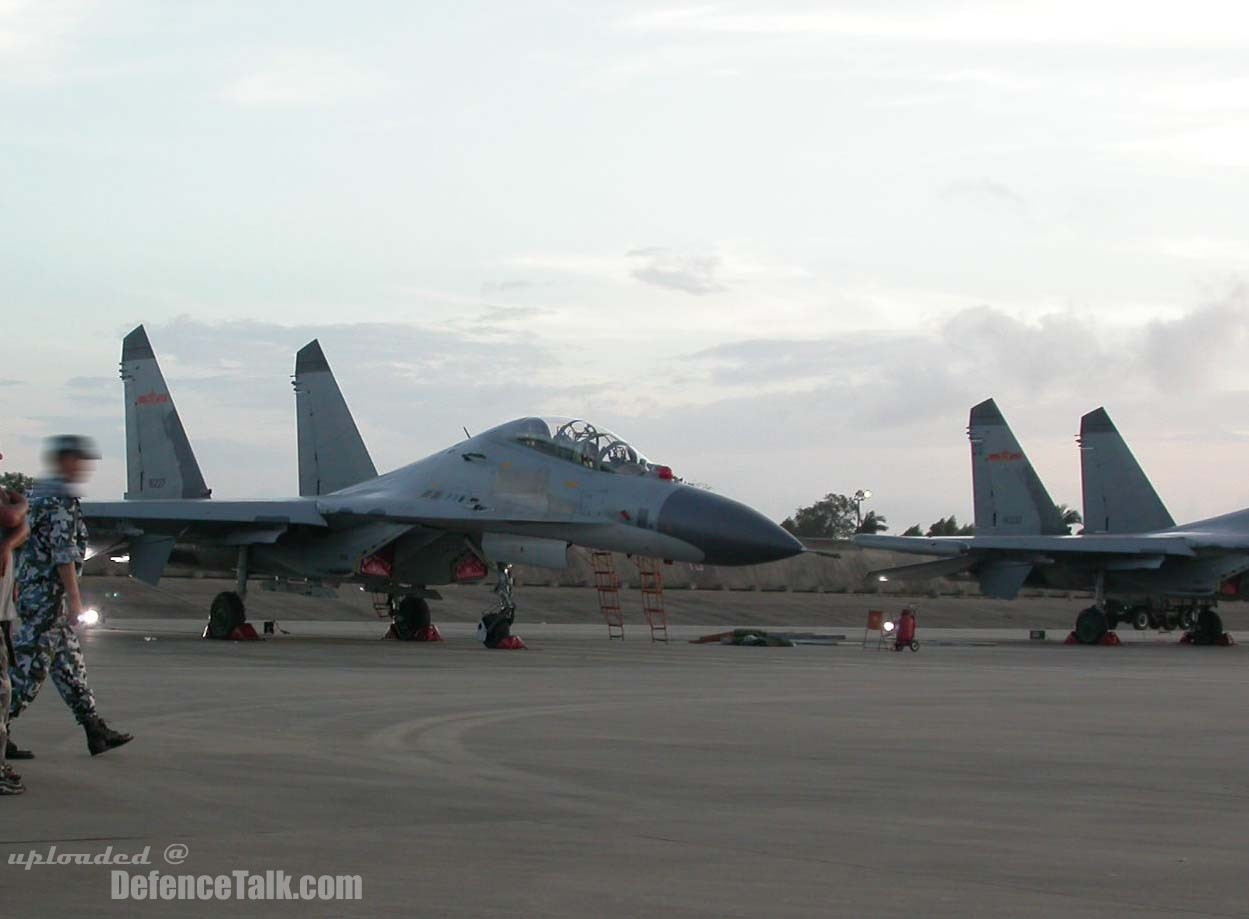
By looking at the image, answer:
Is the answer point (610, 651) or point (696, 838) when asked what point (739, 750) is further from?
point (610, 651)

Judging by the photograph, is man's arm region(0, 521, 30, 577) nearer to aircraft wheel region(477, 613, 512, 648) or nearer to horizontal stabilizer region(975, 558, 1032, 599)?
aircraft wheel region(477, 613, 512, 648)

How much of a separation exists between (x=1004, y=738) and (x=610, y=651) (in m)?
12.5

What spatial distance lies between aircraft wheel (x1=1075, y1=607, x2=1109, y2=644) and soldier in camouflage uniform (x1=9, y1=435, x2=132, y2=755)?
25.6m

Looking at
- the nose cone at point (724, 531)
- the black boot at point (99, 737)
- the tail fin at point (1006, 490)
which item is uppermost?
the tail fin at point (1006, 490)

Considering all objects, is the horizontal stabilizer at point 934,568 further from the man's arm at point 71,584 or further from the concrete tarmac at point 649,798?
the man's arm at point 71,584

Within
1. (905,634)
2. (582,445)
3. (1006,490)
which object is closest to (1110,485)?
(1006,490)

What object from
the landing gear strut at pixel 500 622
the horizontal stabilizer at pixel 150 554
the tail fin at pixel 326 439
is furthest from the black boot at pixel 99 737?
the tail fin at pixel 326 439

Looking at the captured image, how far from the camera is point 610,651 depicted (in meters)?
23.1

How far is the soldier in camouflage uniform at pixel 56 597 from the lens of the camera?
8.93m

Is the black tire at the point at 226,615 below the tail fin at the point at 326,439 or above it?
below

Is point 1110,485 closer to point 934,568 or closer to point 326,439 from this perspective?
point 934,568

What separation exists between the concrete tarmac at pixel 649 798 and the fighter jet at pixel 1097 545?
16870 millimetres

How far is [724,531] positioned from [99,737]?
13886 mm

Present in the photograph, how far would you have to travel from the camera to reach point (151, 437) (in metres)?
29.5
